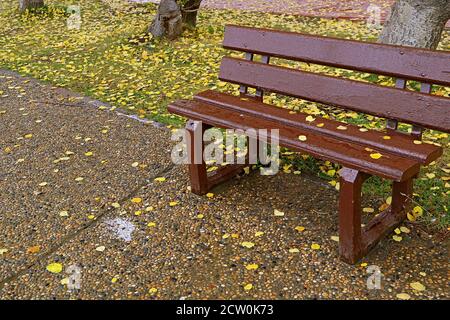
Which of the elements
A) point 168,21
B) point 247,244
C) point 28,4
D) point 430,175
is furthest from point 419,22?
point 28,4

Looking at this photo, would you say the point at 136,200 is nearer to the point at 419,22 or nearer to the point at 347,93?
the point at 347,93

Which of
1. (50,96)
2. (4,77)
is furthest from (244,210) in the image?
(4,77)

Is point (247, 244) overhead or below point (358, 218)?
below

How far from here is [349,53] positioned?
3.13m

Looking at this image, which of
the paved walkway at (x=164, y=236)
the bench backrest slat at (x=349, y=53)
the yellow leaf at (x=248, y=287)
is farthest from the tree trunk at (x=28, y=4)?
the yellow leaf at (x=248, y=287)

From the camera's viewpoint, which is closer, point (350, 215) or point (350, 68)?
point (350, 215)

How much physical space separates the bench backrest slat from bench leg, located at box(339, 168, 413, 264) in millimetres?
655

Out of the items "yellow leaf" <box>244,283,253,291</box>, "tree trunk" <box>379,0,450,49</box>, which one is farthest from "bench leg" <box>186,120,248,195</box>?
"tree trunk" <box>379,0,450,49</box>

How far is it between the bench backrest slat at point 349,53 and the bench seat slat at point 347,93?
9cm

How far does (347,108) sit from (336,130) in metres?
0.24

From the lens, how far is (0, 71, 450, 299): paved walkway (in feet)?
8.94
